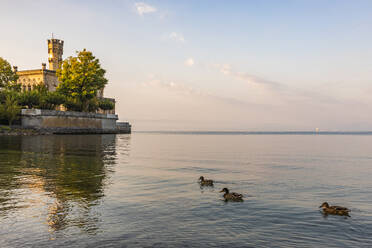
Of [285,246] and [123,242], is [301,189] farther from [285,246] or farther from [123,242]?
[123,242]

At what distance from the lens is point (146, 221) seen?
9172 millimetres

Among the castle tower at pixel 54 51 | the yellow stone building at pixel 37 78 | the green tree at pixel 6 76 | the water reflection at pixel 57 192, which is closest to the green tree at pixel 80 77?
the green tree at pixel 6 76

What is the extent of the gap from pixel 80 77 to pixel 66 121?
11611 mm

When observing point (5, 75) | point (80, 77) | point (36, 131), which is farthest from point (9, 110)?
point (5, 75)

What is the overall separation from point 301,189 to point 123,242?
10.3 metres

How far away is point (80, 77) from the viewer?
276 ft

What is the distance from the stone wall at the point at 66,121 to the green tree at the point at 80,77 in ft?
15.8

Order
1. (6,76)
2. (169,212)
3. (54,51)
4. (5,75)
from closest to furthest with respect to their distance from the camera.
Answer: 1. (169,212)
2. (5,75)
3. (6,76)
4. (54,51)

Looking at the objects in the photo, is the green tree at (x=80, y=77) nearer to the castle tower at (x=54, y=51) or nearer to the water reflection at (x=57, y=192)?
the castle tower at (x=54, y=51)

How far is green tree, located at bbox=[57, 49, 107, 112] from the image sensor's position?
277 ft

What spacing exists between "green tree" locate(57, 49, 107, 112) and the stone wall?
4.82m

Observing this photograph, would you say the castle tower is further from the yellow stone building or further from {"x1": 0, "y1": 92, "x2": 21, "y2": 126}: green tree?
{"x1": 0, "y1": 92, "x2": 21, "y2": 126}: green tree

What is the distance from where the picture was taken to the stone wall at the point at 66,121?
7469cm

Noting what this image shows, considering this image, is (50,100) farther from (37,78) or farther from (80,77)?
(37,78)
